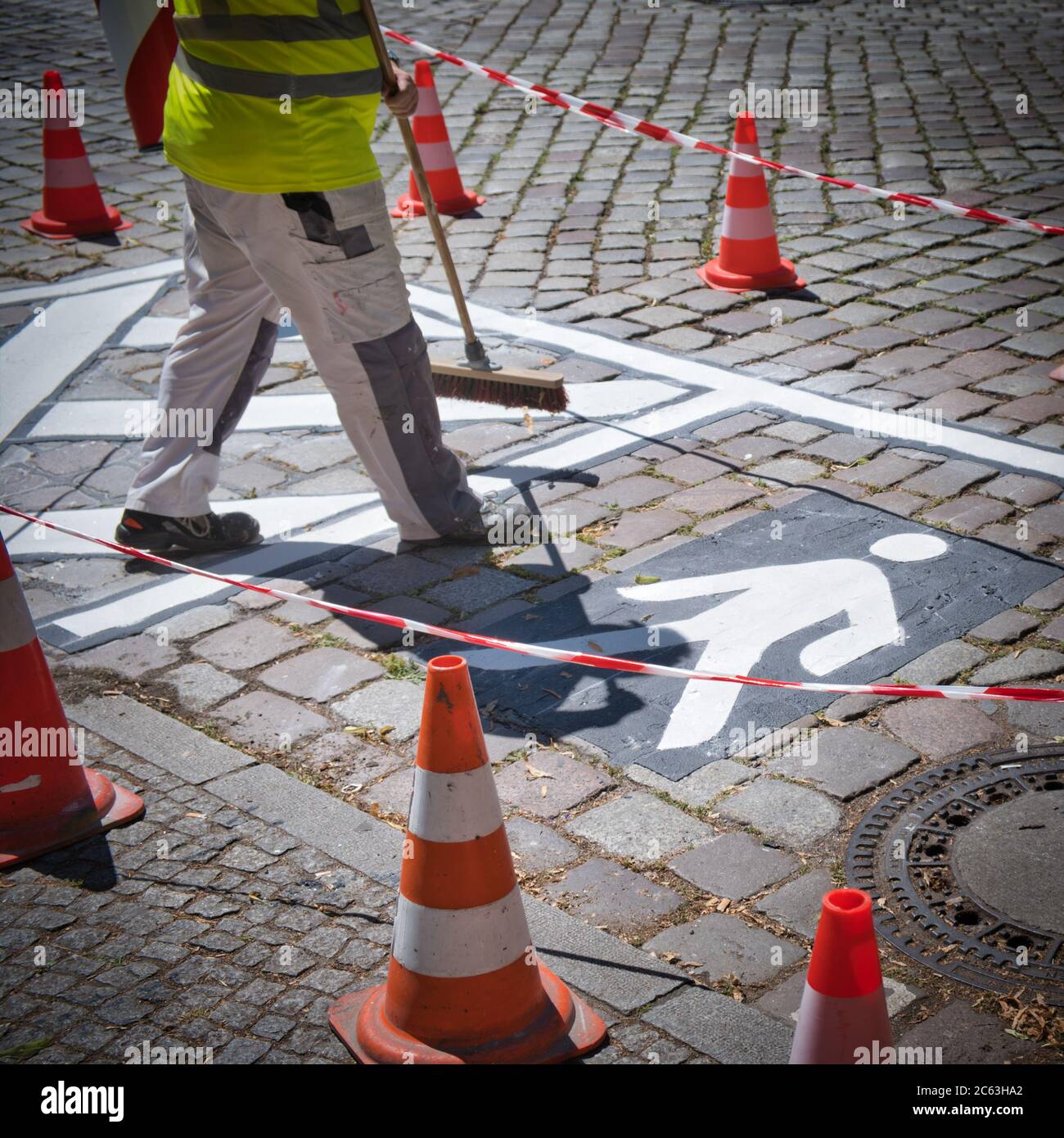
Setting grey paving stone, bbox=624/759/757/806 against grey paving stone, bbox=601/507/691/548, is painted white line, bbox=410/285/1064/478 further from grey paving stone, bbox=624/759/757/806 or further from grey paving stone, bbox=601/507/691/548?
grey paving stone, bbox=624/759/757/806

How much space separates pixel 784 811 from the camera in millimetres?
3469

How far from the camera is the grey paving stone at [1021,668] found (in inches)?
154

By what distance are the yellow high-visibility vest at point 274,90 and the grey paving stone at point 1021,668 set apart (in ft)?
8.26

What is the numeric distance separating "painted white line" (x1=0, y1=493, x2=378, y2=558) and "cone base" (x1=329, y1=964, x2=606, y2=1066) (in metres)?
2.61

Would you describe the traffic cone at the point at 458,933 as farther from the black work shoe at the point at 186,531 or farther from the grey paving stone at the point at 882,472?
the grey paving stone at the point at 882,472

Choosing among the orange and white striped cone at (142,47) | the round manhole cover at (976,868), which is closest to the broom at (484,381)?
the orange and white striped cone at (142,47)

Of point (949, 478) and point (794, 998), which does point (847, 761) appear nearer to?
point (794, 998)

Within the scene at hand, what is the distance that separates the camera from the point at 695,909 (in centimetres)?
317

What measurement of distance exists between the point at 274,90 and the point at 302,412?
6.84ft

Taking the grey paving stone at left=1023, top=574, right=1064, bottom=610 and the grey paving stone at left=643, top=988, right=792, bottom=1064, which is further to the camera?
the grey paving stone at left=1023, top=574, right=1064, bottom=610

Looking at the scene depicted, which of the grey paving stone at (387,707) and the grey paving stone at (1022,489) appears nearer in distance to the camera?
the grey paving stone at (387,707)

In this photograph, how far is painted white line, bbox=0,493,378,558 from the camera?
5.09m

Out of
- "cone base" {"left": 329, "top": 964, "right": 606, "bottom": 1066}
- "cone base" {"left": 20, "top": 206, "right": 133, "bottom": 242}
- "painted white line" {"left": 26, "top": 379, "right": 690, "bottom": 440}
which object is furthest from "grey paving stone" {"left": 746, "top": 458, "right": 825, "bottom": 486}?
"cone base" {"left": 20, "top": 206, "right": 133, "bottom": 242}
